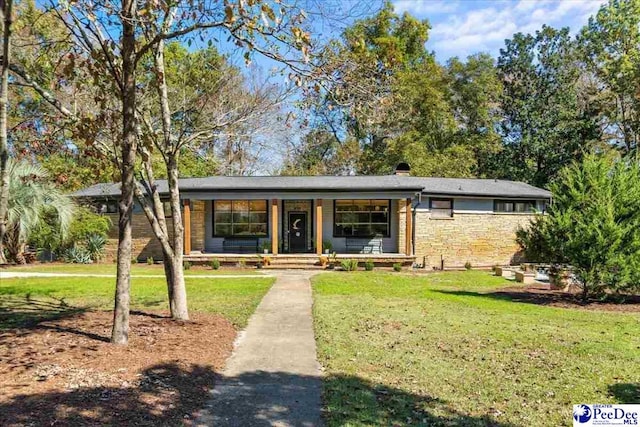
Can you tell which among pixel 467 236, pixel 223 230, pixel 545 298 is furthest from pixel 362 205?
pixel 545 298

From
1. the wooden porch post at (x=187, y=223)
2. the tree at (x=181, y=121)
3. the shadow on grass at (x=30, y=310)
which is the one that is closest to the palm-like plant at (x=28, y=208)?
the wooden porch post at (x=187, y=223)

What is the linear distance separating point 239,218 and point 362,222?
5778mm

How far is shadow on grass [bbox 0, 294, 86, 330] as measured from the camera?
23.7 ft

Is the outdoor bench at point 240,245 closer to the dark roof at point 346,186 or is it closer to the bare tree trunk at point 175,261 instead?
the dark roof at point 346,186

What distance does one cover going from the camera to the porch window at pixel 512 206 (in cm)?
2053

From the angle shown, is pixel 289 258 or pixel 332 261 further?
pixel 289 258

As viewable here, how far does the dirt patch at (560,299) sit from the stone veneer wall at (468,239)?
6531 mm

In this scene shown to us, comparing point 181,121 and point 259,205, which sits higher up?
point 181,121

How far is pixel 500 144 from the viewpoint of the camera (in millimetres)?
31016

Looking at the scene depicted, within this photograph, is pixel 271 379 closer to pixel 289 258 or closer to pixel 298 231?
pixel 289 258

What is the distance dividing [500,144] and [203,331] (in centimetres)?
2898

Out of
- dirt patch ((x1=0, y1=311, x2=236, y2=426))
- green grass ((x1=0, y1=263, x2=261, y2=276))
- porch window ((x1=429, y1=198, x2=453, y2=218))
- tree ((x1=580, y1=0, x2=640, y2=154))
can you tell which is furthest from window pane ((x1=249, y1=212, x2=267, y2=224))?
tree ((x1=580, y1=0, x2=640, y2=154))

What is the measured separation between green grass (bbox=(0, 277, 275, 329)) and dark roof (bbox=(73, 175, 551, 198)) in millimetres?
5481

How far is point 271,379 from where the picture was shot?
16.3 feet
